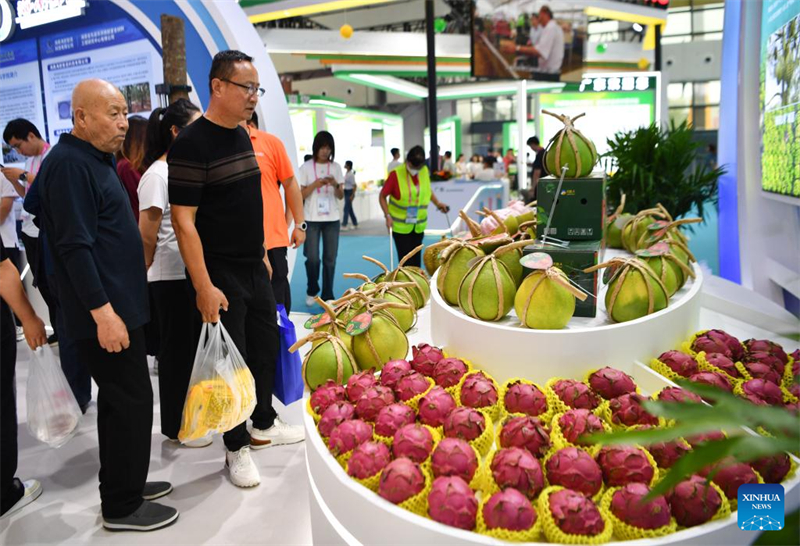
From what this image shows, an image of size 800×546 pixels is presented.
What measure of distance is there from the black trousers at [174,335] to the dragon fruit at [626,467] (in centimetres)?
213

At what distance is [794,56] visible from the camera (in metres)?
3.37

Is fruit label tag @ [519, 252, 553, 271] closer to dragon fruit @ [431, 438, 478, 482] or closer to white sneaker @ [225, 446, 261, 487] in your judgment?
dragon fruit @ [431, 438, 478, 482]

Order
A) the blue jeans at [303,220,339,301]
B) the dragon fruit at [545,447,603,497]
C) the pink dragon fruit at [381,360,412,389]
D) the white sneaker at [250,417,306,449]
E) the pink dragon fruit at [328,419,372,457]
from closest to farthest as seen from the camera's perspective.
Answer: the dragon fruit at [545,447,603,497], the pink dragon fruit at [328,419,372,457], the pink dragon fruit at [381,360,412,389], the white sneaker at [250,417,306,449], the blue jeans at [303,220,339,301]

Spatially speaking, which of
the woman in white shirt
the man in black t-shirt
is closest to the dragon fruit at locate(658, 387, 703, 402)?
the man in black t-shirt

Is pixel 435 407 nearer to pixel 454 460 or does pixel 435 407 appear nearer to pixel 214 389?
pixel 454 460

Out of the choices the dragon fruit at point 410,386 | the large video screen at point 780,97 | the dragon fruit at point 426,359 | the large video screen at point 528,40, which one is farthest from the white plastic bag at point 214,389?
the large video screen at point 528,40

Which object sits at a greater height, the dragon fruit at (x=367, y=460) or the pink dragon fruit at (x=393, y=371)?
the pink dragon fruit at (x=393, y=371)

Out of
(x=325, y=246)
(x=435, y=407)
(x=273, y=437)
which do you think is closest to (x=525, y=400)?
(x=435, y=407)

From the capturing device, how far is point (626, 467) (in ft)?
3.94

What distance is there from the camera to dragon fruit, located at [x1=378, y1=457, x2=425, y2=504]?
3.95ft

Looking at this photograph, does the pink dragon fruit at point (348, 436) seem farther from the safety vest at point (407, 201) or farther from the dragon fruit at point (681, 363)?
the safety vest at point (407, 201)

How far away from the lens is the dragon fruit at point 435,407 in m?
1.45

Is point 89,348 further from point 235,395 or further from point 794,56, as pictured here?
point 794,56

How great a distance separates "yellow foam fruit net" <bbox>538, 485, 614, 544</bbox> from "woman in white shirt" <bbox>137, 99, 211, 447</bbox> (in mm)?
2034
